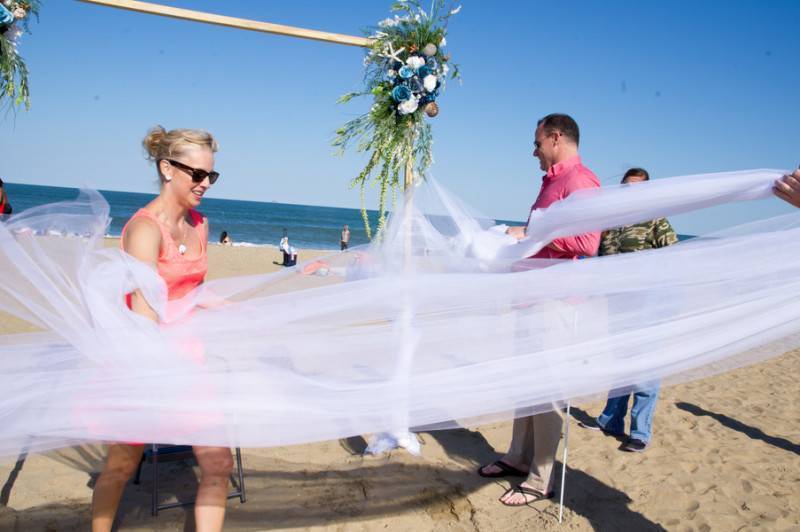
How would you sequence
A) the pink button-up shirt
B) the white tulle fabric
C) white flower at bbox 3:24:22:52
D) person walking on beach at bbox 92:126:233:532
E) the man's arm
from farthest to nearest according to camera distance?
white flower at bbox 3:24:22:52 < the man's arm < the pink button-up shirt < person walking on beach at bbox 92:126:233:532 < the white tulle fabric

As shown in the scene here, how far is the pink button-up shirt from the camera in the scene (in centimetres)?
304

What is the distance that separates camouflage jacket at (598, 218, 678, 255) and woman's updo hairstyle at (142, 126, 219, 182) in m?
3.14

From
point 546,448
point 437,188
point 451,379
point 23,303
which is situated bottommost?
point 546,448

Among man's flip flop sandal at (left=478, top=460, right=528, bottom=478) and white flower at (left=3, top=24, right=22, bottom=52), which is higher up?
white flower at (left=3, top=24, right=22, bottom=52)

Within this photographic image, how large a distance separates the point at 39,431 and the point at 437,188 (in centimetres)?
259

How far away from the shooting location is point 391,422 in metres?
2.22

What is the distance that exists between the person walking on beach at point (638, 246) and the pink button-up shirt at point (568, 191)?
1167 mm

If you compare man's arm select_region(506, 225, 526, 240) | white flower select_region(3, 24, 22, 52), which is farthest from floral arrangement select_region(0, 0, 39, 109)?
man's arm select_region(506, 225, 526, 240)

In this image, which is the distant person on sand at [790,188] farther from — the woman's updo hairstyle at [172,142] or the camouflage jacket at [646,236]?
the woman's updo hairstyle at [172,142]

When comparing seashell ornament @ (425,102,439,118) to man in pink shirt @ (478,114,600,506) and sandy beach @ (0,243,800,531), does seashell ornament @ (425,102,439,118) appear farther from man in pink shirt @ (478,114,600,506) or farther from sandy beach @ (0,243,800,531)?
sandy beach @ (0,243,800,531)

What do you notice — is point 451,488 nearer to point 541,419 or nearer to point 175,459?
point 541,419

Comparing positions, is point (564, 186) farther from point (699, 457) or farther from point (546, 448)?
point (699, 457)

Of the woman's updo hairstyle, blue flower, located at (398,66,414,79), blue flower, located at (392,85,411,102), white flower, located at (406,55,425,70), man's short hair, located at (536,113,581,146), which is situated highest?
white flower, located at (406,55,425,70)

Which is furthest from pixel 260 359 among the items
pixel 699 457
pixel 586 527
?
pixel 699 457
